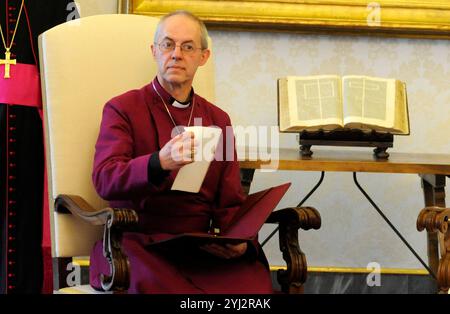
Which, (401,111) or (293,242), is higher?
(401,111)

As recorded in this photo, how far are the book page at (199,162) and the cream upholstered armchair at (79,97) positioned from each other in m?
0.32

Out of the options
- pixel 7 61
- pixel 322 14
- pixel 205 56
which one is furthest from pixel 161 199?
pixel 322 14

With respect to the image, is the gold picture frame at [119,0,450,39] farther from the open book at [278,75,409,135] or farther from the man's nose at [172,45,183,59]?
the man's nose at [172,45,183,59]

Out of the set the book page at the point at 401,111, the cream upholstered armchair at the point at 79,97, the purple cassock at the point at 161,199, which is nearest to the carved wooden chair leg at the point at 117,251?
the purple cassock at the point at 161,199

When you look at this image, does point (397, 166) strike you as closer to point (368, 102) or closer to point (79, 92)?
point (368, 102)

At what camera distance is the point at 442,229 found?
9.89ft

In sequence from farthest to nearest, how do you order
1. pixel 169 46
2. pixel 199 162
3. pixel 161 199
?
pixel 169 46 → pixel 161 199 → pixel 199 162

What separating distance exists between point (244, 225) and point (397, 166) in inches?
38.8

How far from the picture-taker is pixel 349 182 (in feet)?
16.0

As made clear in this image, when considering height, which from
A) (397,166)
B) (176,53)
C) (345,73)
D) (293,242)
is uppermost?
(345,73)

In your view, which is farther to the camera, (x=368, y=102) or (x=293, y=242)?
(x=368, y=102)

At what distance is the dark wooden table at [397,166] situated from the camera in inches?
121

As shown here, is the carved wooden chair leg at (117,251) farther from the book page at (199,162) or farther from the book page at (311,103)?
the book page at (311,103)
